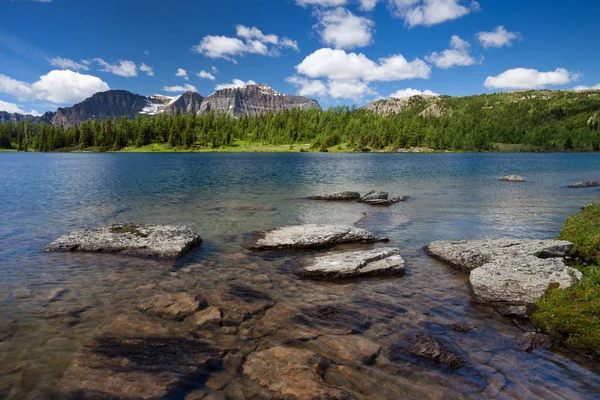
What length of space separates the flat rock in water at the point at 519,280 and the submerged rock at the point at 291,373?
25.8 ft

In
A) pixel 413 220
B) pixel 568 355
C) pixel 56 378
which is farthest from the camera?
pixel 413 220

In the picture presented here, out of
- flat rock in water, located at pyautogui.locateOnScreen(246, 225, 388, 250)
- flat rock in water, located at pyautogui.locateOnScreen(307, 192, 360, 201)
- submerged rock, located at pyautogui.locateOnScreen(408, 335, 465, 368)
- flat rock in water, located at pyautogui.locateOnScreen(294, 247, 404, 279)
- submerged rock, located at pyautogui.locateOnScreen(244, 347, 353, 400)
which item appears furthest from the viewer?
flat rock in water, located at pyautogui.locateOnScreen(307, 192, 360, 201)

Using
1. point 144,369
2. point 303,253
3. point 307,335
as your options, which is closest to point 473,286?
point 307,335

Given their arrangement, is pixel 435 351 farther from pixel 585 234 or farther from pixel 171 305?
pixel 585 234

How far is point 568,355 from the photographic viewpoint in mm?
9539

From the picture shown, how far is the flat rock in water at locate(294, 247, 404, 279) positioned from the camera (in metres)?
15.3

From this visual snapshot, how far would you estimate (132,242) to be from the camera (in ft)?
60.8

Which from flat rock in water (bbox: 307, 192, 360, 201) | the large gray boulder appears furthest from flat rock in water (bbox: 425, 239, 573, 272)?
flat rock in water (bbox: 307, 192, 360, 201)

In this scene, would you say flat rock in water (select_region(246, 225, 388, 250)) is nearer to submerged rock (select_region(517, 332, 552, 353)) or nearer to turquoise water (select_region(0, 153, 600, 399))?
turquoise water (select_region(0, 153, 600, 399))

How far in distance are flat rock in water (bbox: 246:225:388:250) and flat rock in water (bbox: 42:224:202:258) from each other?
3.92 metres

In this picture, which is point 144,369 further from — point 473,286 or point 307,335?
point 473,286

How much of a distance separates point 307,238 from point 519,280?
10.7m

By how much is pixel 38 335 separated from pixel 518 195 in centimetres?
4896

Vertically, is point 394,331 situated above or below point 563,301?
below
